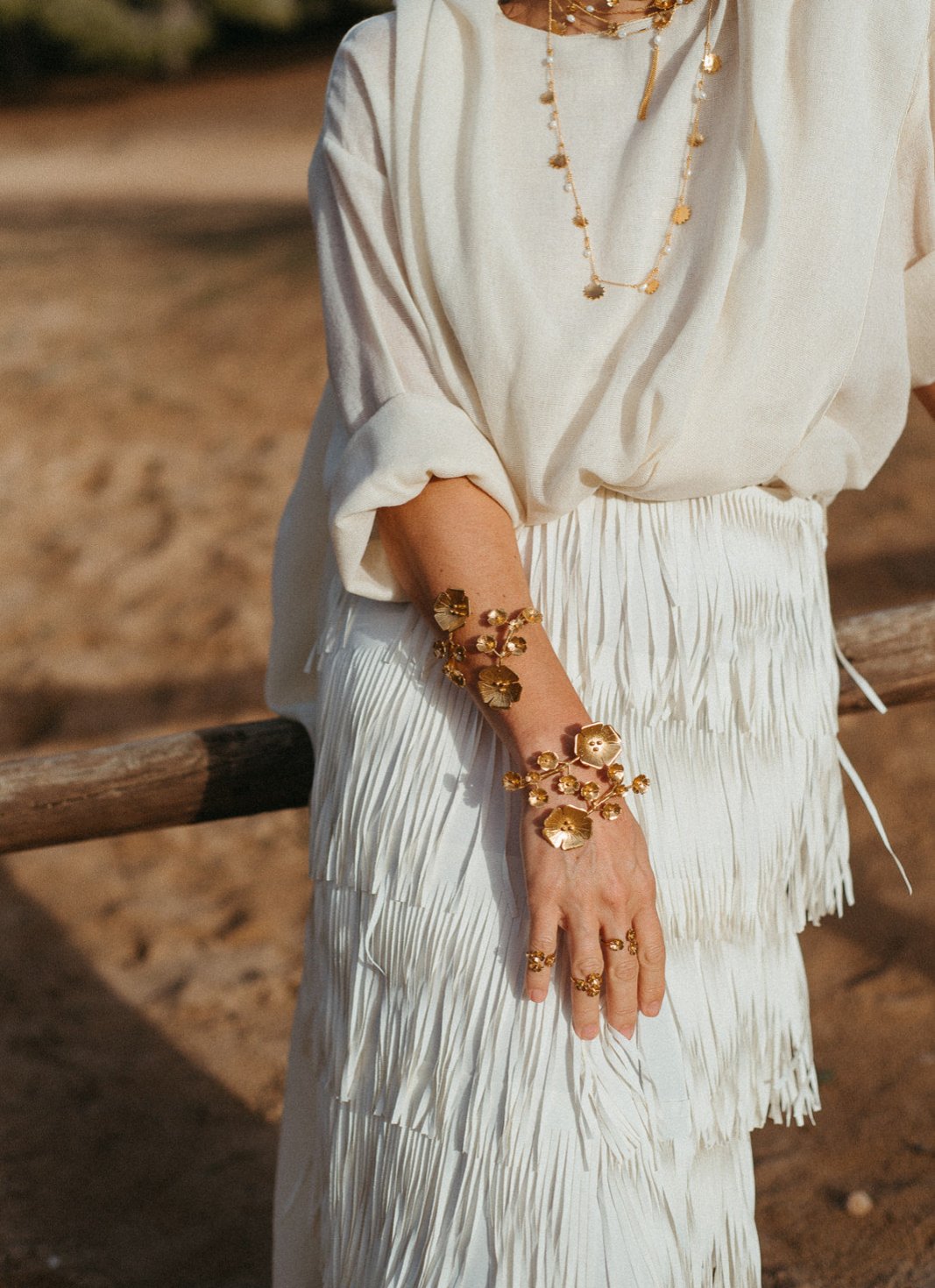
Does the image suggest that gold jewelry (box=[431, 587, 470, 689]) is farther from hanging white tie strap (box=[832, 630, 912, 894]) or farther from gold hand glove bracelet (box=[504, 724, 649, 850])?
hanging white tie strap (box=[832, 630, 912, 894])

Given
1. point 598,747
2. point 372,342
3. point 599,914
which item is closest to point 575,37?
point 372,342

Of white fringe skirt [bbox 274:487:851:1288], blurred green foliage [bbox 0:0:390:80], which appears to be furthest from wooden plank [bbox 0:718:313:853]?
blurred green foliage [bbox 0:0:390:80]

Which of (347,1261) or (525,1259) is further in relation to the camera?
(347,1261)

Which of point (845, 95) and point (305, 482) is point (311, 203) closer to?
point (305, 482)

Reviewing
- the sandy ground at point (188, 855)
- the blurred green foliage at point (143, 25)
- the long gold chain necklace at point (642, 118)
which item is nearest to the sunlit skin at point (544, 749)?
the long gold chain necklace at point (642, 118)

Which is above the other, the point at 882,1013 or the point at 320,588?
the point at 320,588

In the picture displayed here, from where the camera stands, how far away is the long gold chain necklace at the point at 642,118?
1.01 meters

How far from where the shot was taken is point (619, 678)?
105cm

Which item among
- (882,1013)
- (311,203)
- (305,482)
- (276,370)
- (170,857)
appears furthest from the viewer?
(276,370)

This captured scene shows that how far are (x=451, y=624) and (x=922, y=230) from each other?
52 centimetres

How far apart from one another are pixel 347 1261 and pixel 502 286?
0.80 metres

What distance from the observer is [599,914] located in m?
0.96

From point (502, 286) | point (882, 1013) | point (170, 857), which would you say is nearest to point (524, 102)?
point (502, 286)

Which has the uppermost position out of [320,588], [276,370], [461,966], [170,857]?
[320,588]
